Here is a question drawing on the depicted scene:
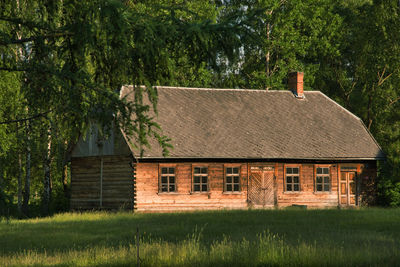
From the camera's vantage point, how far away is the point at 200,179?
3075cm

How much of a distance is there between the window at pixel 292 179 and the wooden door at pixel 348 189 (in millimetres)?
2653

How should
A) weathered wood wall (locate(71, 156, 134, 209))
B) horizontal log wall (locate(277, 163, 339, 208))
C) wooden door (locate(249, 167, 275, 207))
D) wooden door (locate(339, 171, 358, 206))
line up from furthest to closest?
wooden door (locate(339, 171, 358, 206)) < horizontal log wall (locate(277, 163, 339, 208)) < wooden door (locate(249, 167, 275, 207)) < weathered wood wall (locate(71, 156, 134, 209))

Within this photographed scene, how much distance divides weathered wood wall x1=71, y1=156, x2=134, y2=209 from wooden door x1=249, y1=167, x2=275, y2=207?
21.1ft

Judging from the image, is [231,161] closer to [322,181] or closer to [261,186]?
[261,186]

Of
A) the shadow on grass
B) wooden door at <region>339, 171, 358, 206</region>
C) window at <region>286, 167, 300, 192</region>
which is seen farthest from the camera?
wooden door at <region>339, 171, 358, 206</region>

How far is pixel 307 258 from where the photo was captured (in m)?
11.0

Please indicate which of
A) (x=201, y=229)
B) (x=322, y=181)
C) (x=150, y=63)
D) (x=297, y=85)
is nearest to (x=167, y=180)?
(x=322, y=181)

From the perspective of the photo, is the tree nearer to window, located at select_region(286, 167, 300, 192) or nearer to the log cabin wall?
the log cabin wall

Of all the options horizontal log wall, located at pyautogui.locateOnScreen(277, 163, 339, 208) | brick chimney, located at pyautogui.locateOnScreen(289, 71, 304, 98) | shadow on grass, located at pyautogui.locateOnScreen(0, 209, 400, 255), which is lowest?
shadow on grass, located at pyautogui.locateOnScreen(0, 209, 400, 255)

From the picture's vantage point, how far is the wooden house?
30125 millimetres

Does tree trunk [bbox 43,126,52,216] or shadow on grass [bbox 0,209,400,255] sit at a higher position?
tree trunk [bbox 43,126,52,216]

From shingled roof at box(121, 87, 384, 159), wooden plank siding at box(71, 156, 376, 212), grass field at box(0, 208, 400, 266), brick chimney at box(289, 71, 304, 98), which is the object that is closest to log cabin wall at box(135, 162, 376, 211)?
wooden plank siding at box(71, 156, 376, 212)

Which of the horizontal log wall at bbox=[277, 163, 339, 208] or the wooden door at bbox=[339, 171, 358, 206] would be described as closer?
the horizontal log wall at bbox=[277, 163, 339, 208]

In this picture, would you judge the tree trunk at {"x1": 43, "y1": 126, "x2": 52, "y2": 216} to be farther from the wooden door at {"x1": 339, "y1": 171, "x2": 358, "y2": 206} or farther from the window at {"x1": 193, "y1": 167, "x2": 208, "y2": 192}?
the wooden door at {"x1": 339, "y1": 171, "x2": 358, "y2": 206}
